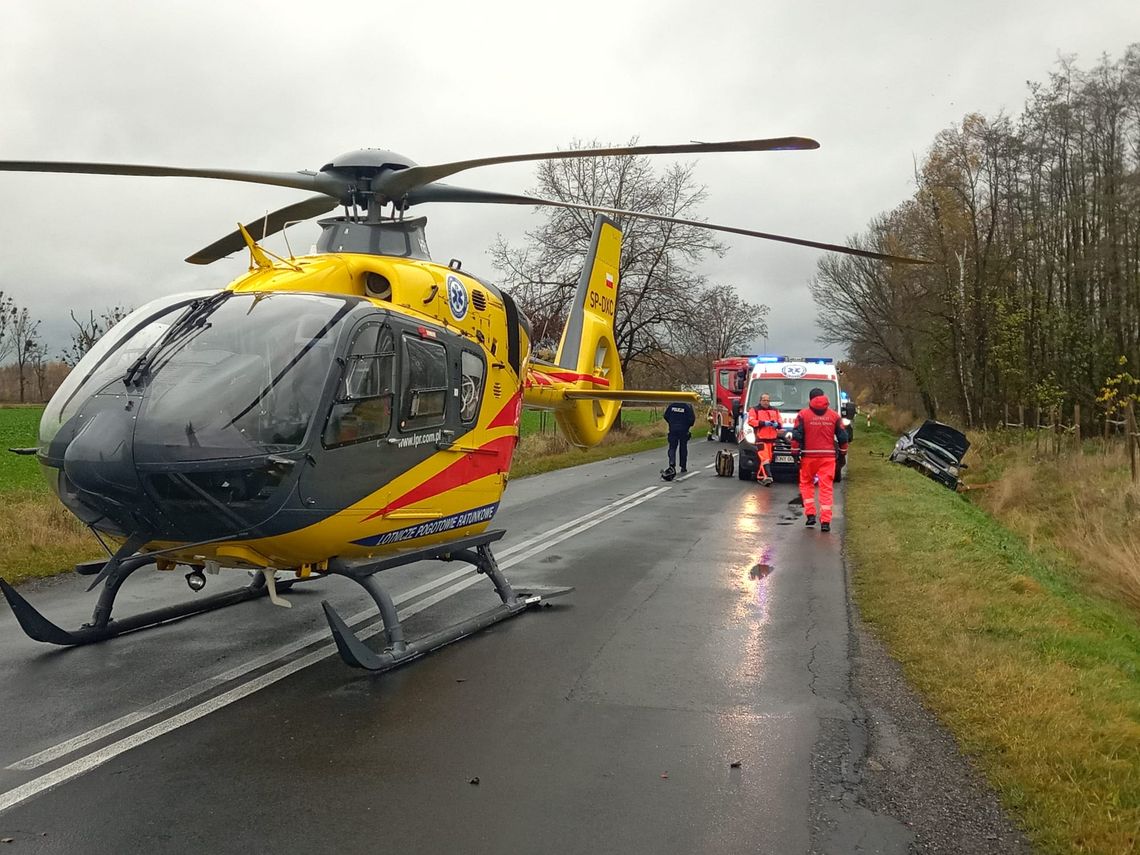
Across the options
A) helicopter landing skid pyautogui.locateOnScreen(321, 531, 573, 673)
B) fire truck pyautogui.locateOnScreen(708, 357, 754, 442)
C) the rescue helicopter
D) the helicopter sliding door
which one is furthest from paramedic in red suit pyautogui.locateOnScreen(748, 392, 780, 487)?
fire truck pyautogui.locateOnScreen(708, 357, 754, 442)

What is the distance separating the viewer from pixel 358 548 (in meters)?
6.12

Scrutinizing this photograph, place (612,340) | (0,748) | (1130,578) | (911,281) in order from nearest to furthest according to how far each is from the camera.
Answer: (0,748) → (1130,578) → (612,340) → (911,281)

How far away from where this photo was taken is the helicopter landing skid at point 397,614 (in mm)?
5613

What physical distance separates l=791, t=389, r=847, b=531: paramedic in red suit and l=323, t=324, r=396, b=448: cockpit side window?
7967 millimetres

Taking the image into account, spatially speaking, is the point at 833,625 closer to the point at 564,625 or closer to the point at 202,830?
the point at 564,625

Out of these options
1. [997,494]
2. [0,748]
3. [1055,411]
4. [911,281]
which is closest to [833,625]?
[0,748]

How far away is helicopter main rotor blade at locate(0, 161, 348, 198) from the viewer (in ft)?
19.9

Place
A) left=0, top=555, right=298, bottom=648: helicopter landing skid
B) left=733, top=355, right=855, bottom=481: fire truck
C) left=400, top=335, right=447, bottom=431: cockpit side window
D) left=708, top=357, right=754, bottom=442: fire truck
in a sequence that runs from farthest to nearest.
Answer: left=708, top=357, right=754, bottom=442: fire truck < left=733, top=355, right=855, bottom=481: fire truck < left=400, top=335, right=447, bottom=431: cockpit side window < left=0, top=555, right=298, bottom=648: helicopter landing skid

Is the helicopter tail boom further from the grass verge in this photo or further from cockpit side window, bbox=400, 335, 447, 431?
the grass verge

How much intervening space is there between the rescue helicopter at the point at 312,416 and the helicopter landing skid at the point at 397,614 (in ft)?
0.06

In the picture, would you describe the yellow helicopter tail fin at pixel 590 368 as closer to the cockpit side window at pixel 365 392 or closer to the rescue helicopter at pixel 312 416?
the rescue helicopter at pixel 312 416

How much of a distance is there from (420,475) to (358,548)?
772 mm

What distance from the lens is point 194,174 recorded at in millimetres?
6766

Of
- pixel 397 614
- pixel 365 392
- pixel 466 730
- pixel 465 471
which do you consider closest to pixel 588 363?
pixel 465 471
